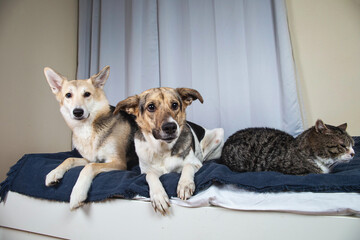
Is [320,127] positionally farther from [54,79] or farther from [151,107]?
[54,79]

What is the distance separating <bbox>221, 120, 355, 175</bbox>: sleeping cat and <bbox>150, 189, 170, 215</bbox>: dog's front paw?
704 millimetres

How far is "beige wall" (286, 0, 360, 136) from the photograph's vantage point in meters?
2.57

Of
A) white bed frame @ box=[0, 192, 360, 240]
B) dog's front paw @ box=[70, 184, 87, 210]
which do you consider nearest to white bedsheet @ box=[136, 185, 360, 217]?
white bed frame @ box=[0, 192, 360, 240]

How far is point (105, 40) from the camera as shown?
10.9 feet

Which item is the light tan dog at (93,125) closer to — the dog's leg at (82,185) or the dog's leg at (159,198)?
the dog's leg at (82,185)

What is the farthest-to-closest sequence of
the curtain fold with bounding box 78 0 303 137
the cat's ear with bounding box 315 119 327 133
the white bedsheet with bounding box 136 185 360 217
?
the curtain fold with bounding box 78 0 303 137 → the cat's ear with bounding box 315 119 327 133 → the white bedsheet with bounding box 136 185 360 217

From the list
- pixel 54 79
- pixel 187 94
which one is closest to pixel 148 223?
pixel 187 94

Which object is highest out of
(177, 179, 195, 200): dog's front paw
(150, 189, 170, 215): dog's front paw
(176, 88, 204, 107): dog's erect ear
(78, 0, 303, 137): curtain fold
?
(78, 0, 303, 137): curtain fold

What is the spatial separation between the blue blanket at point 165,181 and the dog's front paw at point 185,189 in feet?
0.13

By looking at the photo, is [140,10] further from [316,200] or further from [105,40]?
[316,200]

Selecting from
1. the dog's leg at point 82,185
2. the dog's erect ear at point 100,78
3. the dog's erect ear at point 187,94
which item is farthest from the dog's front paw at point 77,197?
the dog's erect ear at point 100,78

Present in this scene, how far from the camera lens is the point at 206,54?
2.83 metres

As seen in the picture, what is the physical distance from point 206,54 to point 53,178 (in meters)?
2.17

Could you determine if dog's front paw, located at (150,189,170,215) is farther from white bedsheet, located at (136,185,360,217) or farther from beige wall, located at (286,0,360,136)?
beige wall, located at (286,0,360,136)
